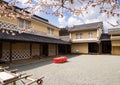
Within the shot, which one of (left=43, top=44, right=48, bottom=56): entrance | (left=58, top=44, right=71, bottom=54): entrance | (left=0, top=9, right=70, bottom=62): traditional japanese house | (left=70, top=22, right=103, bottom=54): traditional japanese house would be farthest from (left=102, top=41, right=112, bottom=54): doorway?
(left=43, top=44, right=48, bottom=56): entrance

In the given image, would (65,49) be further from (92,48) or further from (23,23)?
(23,23)

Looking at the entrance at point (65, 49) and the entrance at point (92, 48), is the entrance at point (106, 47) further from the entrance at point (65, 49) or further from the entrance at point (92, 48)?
the entrance at point (65, 49)

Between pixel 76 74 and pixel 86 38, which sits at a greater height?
pixel 86 38

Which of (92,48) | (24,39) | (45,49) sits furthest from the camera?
(92,48)

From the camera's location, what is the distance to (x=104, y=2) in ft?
9.68

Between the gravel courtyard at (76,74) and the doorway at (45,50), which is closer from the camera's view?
the gravel courtyard at (76,74)

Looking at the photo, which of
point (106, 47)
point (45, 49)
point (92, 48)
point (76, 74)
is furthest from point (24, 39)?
point (106, 47)

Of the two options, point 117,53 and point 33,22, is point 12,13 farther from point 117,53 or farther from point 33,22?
point 117,53

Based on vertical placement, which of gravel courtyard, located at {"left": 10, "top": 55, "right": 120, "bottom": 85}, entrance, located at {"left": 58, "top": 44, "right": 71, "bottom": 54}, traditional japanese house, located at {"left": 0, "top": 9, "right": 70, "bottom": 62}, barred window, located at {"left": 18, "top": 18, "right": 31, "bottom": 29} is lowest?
gravel courtyard, located at {"left": 10, "top": 55, "right": 120, "bottom": 85}

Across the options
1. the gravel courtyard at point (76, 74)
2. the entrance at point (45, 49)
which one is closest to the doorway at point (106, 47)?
the entrance at point (45, 49)

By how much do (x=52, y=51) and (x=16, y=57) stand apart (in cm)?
917

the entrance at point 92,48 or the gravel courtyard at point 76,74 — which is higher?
the entrance at point 92,48

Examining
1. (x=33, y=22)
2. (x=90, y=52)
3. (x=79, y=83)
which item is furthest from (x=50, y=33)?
(x=79, y=83)

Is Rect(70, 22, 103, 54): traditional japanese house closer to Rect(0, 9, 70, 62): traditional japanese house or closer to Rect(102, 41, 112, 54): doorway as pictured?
Rect(102, 41, 112, 54): doorway
